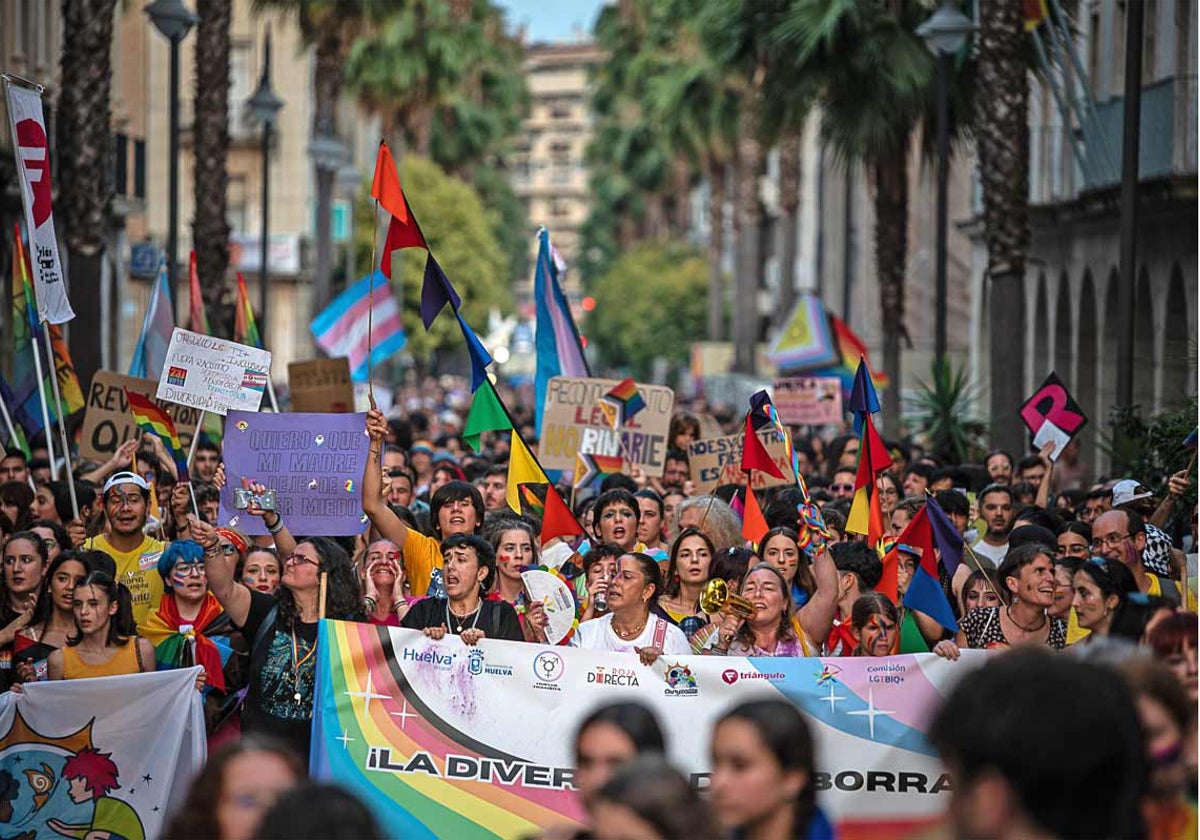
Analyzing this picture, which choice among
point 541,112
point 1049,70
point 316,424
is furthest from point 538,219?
point 316,424

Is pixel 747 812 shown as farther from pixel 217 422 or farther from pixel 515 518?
pixel 217 422

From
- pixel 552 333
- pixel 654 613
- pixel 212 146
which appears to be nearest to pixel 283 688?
pixel 654 613

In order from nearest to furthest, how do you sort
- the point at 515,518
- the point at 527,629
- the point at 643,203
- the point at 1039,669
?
1. the point at 1039,669
2. the point at 527,629
3. the point at 515,518
4. the point at 643,203

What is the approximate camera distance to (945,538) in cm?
1002

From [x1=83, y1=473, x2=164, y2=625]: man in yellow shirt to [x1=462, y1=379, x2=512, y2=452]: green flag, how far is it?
2468mm

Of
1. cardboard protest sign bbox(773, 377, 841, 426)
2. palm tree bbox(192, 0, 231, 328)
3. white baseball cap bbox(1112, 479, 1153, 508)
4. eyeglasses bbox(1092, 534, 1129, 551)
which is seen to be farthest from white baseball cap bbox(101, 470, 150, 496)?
palm tree bbox(192, 0, 231, 328)

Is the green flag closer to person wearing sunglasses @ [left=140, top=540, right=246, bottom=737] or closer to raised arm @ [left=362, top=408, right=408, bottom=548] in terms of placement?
raised arm @ [left=362, top=408, right=408, bottom=548]

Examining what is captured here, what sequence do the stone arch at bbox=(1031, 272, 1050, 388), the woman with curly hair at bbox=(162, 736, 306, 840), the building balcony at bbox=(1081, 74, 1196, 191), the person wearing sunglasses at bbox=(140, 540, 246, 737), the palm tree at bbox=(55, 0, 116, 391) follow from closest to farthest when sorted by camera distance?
the woman with curly hair at bbox=(162, 736, 306, 840), the person wearing sunglasses at bbox=(140, 540, 246, 737), the palm tree at bbox=(55, 0, 116, 391), the building balcony at bbox=(1081, 74, 1196, 191), the stone arch at bbox=(1031, 272, 1050, 388)

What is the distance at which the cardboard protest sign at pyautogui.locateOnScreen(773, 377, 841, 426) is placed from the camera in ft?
→ 65.4

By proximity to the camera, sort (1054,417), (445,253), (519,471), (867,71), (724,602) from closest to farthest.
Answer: (724,602)
(519,471)
(1054,417)
(867,71)
(445,253)

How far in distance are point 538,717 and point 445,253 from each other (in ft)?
178

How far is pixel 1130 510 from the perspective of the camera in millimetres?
10477

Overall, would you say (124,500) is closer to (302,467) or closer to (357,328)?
(302,467)

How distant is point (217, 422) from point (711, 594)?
9.82m
